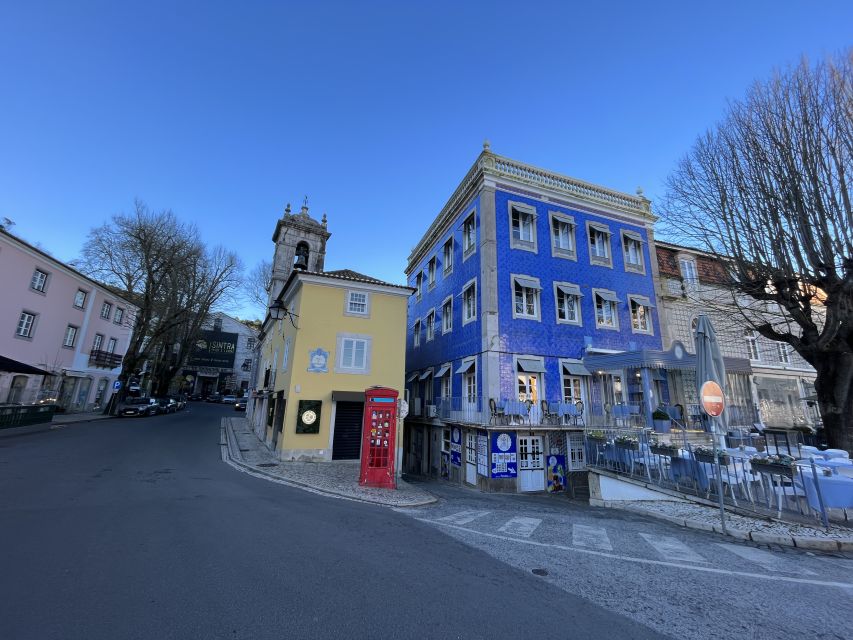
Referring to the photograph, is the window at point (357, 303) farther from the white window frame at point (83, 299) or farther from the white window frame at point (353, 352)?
the white window frame at point (83, 299)

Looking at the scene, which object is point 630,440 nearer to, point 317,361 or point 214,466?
point 317,361

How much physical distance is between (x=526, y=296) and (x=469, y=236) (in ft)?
14.6

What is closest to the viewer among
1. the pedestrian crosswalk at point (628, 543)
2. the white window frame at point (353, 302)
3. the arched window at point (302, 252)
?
the pedestrian crosswalk at point (628, 543)

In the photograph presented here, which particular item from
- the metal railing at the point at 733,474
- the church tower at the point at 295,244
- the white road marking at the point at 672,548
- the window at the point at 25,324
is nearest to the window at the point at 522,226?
the metal railing at the point at 733,474

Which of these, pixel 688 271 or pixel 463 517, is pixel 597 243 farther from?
pixel 463 517

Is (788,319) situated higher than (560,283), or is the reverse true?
(560,283)

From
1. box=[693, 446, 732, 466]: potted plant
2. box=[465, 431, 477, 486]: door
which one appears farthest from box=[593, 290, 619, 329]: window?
box=[693, 446, 732, 466]: potted plant

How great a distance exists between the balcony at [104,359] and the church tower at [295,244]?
13.5m

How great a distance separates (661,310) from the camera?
19.7 m

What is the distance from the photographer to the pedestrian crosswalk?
5.54m

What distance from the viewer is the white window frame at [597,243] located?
1897 cm

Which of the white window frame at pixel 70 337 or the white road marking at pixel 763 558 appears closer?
the white road marking at pixel 763 558

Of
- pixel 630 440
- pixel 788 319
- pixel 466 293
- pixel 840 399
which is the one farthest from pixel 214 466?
pixel 840 399

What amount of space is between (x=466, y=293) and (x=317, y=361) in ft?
26.1
